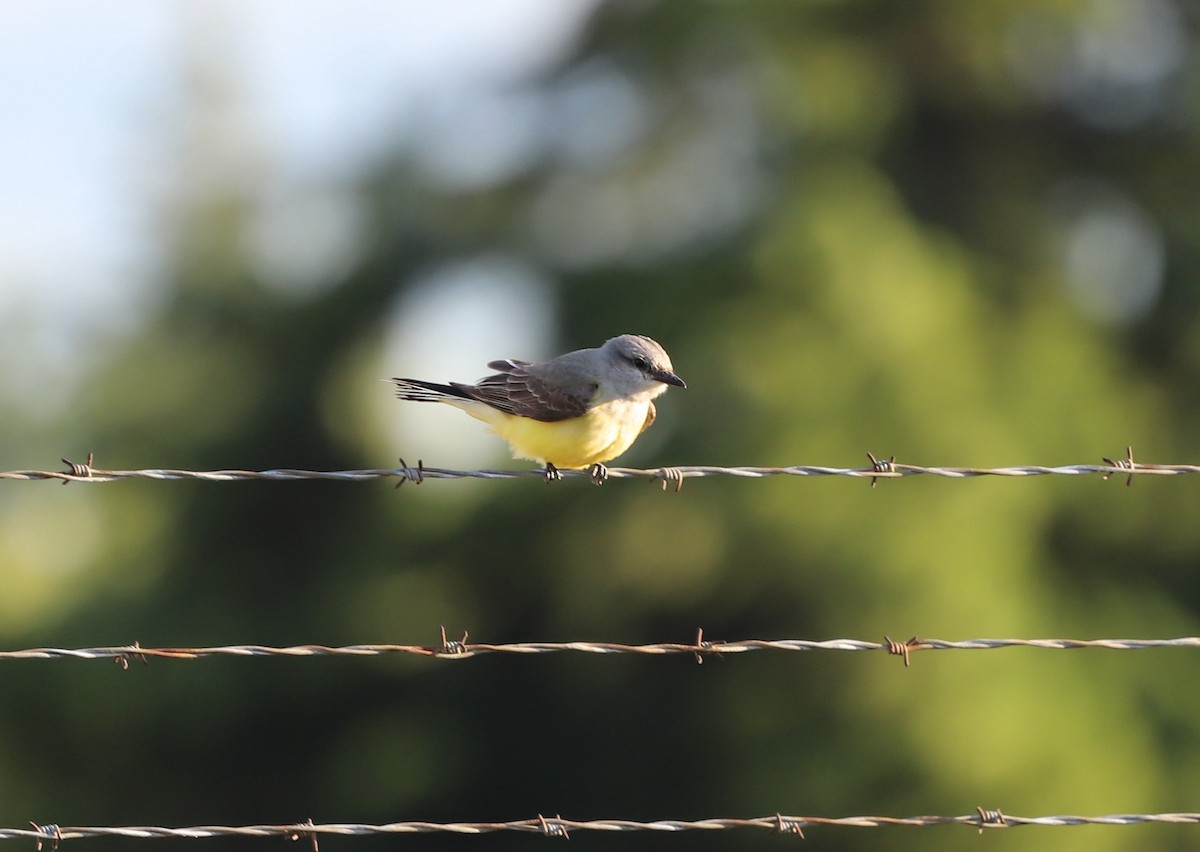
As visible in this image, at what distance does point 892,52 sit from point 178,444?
774cm

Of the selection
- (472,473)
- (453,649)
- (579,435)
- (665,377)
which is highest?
(665,377)

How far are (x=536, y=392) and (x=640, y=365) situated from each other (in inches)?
24.8

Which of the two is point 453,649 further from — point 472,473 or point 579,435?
point 579,435

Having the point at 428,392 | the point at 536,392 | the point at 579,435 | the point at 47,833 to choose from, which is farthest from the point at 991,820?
the point at 428,392

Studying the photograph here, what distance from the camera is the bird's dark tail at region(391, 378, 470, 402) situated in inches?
279

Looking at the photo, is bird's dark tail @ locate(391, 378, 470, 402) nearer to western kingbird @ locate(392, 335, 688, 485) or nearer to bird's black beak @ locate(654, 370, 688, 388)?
western kingbird @ locate(392, 335, 688, 485)

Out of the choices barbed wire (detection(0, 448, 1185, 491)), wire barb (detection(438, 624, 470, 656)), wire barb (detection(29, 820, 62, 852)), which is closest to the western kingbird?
barbed wire (detection(0, 448, 1185, 491))

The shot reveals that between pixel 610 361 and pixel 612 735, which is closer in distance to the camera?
pixel 610 361

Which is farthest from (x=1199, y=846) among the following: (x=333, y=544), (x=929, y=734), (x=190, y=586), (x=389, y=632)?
(x=190, y=586)

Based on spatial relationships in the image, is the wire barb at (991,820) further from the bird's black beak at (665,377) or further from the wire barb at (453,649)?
the bird's black beak at (665,377)

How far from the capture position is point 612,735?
38.8 feet

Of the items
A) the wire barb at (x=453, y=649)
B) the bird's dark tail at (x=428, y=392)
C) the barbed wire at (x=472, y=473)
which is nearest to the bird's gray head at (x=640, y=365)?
the bird's dark tail at (x=428, y=392)

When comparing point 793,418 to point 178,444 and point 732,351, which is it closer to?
point 732,351

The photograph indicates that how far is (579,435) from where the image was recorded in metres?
7.04
